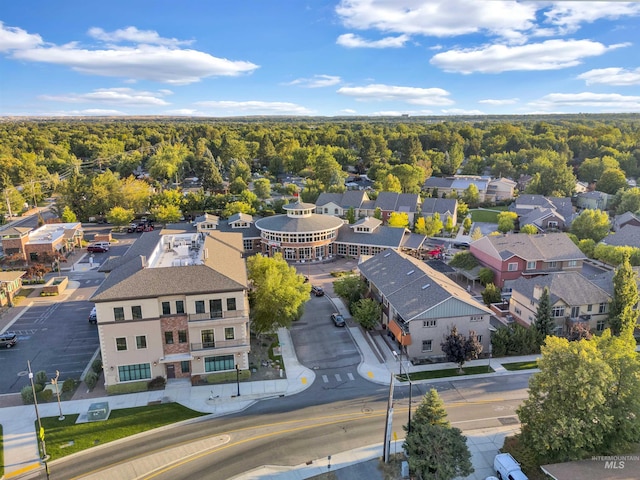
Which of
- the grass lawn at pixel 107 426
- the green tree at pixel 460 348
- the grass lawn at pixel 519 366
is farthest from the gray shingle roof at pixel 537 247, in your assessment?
the grass lawn at pixel 107 426

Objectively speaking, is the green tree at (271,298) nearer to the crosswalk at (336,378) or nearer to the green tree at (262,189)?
the crosswalk at (336,378)

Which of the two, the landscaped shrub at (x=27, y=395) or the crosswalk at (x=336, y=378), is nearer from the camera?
the landscaped shrub at (x=27, y=395)

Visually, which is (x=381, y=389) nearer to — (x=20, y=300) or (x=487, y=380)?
(x=487, y=380)

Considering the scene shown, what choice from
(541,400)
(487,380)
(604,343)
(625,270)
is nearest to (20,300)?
(487,380)

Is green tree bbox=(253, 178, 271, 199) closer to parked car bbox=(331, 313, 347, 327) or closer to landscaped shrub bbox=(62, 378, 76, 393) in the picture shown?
parked car bbox=(331, 313, 347, 327)

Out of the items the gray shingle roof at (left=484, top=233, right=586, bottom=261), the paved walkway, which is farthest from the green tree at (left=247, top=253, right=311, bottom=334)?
the gray shingle roof at (left=484, top=233, right=586, bottom=261)
